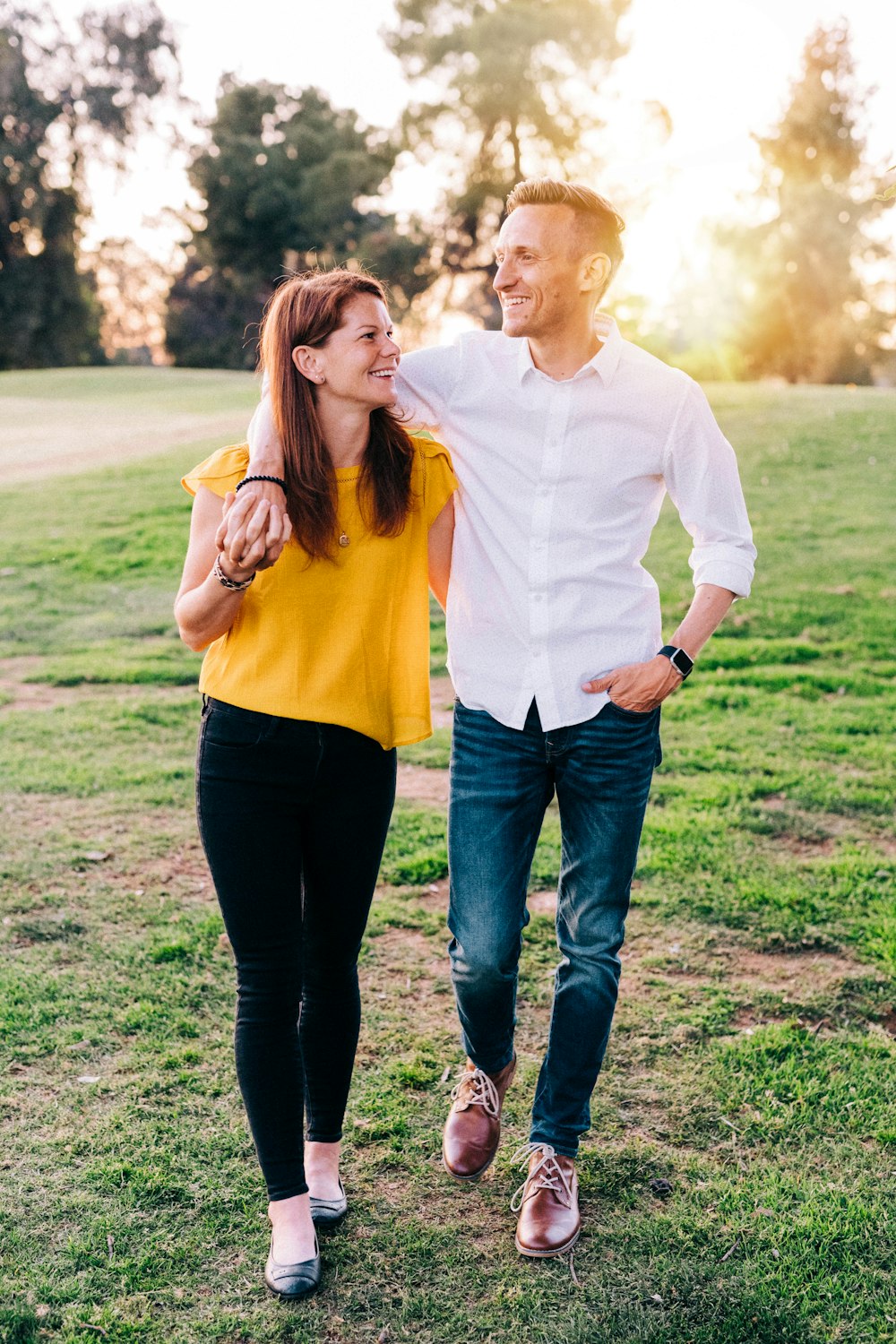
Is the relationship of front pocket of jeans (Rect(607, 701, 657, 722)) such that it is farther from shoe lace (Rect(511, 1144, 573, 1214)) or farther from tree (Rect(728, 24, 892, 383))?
tree (Rect(728, 24, 892, 383))

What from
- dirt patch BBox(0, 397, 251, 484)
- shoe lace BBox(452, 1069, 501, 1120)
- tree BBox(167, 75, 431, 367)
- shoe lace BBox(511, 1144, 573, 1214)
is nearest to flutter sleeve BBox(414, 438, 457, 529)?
shoe lace BBox(452, 1069, 501, 1120)

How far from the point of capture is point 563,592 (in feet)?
9.41

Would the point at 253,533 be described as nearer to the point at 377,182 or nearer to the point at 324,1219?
the point at 324,1219

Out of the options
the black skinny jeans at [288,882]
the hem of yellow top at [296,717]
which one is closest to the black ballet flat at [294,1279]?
the black skinny jeans at [288,882]

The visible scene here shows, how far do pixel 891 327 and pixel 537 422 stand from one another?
41121mm

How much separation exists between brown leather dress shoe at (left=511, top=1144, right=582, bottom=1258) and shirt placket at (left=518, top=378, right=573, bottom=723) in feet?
3.72

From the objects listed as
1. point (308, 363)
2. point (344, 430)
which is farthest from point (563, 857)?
point (308, 363)

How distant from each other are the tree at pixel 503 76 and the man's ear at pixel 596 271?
3357 centimetres

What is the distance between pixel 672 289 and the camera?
42.1 m

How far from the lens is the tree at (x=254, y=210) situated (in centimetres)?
4122

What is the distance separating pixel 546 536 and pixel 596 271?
639mm

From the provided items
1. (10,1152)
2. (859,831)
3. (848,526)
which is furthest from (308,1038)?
(848,526)

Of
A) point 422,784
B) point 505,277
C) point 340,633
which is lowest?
point 422,784

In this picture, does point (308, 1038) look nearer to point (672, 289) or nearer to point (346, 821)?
point (346, 821)
